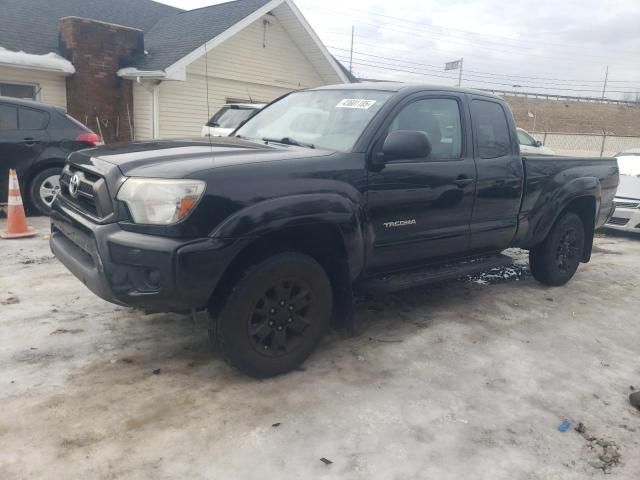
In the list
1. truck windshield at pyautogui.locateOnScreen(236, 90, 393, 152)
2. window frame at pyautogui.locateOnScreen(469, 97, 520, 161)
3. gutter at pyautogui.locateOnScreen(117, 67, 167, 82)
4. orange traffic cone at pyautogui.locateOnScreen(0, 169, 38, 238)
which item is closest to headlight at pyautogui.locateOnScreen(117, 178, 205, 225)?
truck windshield at pyautogui.locateOnScreen(236, 90, 393, 152)

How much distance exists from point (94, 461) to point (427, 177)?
273 centimetres

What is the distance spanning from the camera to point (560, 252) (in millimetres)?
5578

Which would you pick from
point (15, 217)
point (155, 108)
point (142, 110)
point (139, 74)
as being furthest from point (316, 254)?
point (142, 110)

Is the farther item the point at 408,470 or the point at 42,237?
the point at 42,237

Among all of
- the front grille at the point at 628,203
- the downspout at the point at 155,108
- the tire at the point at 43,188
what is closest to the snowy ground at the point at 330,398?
the tire at the point at 43,188

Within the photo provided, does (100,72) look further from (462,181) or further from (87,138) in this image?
(462,181)

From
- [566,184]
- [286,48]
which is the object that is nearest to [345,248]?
[566,184]

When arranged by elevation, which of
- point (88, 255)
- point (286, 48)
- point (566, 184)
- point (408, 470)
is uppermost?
point (286, 48)

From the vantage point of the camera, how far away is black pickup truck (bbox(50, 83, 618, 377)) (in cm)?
283

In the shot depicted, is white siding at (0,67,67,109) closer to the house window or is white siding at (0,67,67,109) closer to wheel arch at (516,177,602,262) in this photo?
the house window

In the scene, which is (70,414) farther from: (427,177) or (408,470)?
(427,177)

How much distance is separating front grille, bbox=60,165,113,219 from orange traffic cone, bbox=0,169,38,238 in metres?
3.16

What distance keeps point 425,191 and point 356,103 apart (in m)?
0.82

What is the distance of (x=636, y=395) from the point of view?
3328 millimetres
